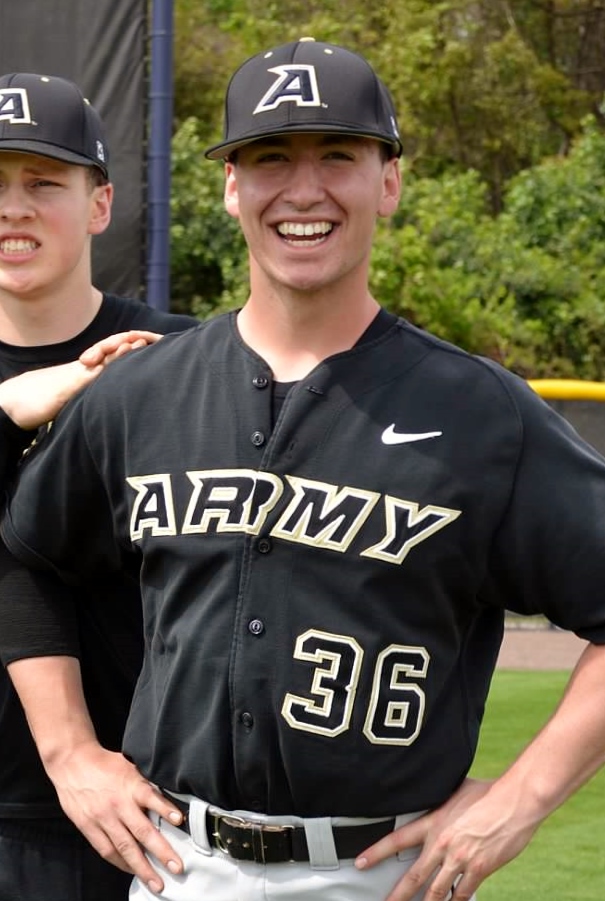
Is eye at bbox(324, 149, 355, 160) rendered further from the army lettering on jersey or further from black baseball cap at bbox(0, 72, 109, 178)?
black baseball cap at bbox(0, 72, 109, 178)

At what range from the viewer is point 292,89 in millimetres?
2305

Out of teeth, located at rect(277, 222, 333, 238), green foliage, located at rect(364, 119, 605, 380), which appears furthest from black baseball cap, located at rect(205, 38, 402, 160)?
green foliage, located at rect(364, 119, 605, 380)

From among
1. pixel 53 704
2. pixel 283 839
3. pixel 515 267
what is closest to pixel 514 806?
pixel 283 839

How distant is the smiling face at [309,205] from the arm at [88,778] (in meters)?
0.78

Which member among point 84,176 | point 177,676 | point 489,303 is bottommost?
point 489,303

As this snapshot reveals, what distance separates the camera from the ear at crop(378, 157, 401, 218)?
7.95ft

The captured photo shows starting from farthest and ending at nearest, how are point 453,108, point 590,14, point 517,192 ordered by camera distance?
point 590,14 < point 453,108 < point 517,192

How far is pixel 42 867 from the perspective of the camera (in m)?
3.02

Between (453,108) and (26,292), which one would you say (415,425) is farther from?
(453,108)

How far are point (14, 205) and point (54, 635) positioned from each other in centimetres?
89

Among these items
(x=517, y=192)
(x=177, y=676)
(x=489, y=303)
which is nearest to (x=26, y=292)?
(x=177, y=676)

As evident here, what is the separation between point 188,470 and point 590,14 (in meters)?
24.7

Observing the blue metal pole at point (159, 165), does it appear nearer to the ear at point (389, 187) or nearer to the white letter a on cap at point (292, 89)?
the ear at point (389, 187)

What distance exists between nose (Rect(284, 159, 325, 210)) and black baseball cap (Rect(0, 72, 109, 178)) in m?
0.85
